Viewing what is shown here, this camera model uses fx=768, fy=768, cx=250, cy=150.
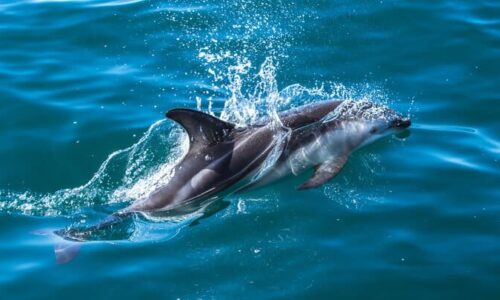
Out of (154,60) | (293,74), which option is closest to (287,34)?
(293,74)

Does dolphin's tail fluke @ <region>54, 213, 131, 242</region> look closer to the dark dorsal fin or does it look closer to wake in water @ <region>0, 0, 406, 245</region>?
wake in water @ <region>0, 0, 406, 245</region>

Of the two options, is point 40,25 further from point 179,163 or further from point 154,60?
point 179,163

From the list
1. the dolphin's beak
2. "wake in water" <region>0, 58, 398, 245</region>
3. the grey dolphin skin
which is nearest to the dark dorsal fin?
the grey dolphin skin

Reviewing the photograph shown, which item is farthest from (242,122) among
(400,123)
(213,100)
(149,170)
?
(400,123)

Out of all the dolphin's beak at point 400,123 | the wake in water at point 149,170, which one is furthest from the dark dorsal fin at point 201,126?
the dolphin's beak at point 400,123

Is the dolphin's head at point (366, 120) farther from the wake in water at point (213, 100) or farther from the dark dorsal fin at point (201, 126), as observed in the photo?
the dark dorsal fin at point (201, 126)

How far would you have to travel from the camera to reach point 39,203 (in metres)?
9.21

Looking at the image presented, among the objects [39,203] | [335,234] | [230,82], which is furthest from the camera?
[230,82]

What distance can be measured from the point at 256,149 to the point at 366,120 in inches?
71.5

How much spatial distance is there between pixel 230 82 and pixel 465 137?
3672mm

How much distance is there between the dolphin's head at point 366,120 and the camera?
401 inches

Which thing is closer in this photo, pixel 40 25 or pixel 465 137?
pixel 465 137

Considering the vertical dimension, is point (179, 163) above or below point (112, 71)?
below

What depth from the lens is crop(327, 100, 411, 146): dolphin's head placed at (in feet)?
33.4
